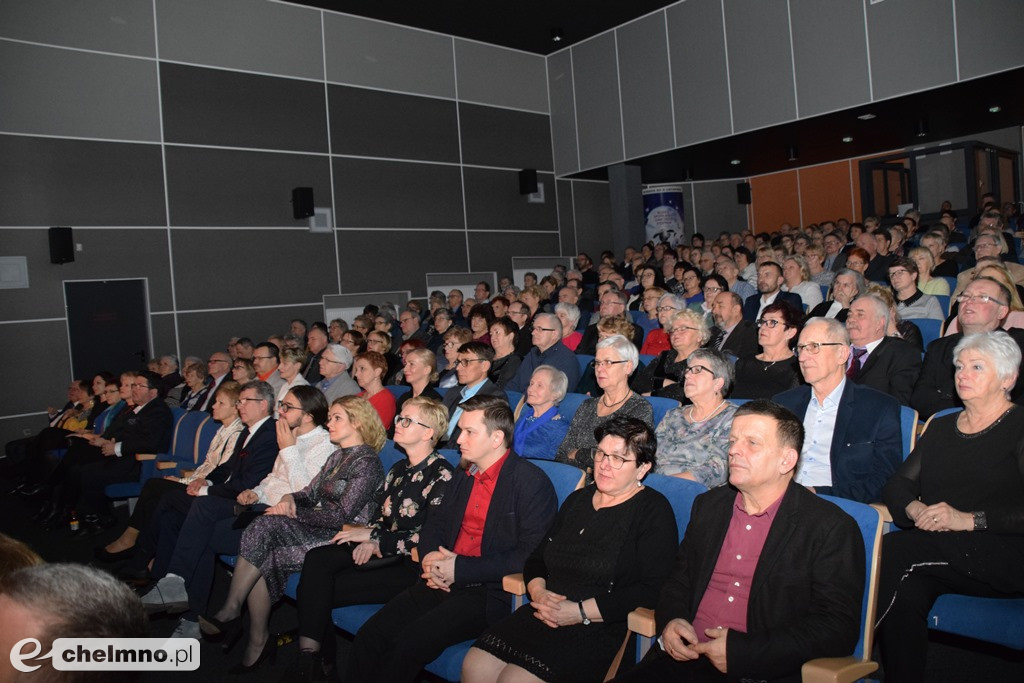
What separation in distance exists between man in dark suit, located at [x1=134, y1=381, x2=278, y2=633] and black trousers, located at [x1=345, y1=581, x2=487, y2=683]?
4.28ft

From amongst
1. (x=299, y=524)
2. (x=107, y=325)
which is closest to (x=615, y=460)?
(x=299, y=524)

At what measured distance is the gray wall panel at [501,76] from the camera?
11930 millimetres

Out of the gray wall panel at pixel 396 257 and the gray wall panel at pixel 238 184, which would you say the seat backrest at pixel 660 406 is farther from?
the gray wall panel at pixel 396 257

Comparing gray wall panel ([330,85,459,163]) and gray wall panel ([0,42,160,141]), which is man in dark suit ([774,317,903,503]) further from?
gray wall panel ([330,85,459,163])

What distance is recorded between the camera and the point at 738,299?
496 centimetres

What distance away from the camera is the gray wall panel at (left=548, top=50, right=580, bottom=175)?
12539mm

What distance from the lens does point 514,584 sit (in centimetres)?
236

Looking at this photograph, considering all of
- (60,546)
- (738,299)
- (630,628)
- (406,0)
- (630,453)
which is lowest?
(60,546)

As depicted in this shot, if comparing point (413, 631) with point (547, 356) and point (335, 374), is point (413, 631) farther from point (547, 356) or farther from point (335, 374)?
point (335, 374)

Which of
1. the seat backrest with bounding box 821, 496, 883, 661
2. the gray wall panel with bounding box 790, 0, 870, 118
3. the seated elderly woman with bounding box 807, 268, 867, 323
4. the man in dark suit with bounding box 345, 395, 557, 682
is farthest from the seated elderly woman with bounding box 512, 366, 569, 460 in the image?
the gray wall panel with bounding box 790, 0, 870, 118

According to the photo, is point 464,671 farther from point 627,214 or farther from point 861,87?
point 627,214

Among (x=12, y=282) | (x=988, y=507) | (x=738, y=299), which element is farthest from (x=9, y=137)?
(x=988, y=507)

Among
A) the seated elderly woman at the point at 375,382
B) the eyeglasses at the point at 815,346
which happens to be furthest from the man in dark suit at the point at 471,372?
the eyeglasses at the point at 815,346

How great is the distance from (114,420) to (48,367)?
3.24 metres
